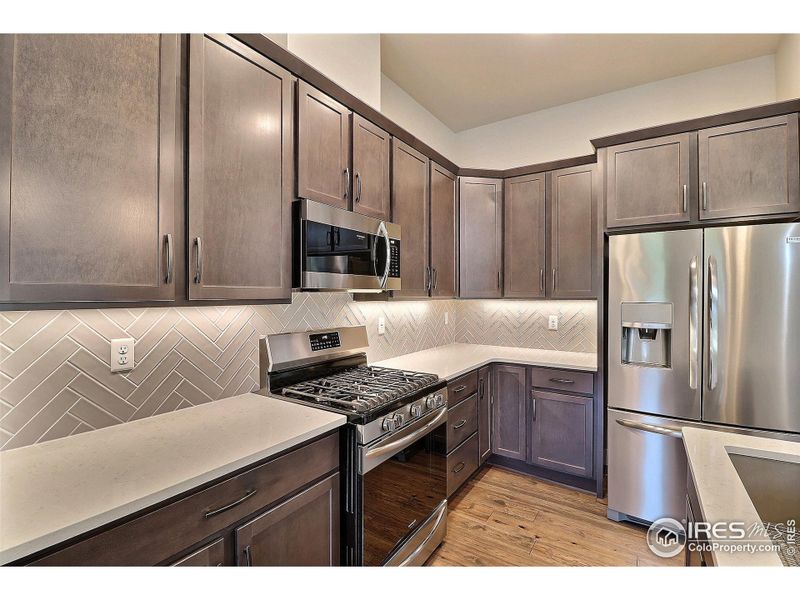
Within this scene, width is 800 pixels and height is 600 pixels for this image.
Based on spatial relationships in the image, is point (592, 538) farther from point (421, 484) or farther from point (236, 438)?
point (236, 438)

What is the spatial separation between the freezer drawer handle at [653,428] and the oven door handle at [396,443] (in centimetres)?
119

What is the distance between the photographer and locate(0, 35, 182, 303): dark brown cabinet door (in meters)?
0.94

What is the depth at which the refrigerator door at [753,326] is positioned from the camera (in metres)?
1.89

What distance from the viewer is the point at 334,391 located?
1.75 meters

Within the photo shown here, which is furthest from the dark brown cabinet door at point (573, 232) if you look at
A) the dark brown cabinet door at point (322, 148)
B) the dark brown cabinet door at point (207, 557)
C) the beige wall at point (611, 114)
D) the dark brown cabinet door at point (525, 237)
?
the dark brown cabinet door at point (207, 557)

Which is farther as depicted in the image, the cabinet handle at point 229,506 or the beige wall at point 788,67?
the beige wall at point 788,67

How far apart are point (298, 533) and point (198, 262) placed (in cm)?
100

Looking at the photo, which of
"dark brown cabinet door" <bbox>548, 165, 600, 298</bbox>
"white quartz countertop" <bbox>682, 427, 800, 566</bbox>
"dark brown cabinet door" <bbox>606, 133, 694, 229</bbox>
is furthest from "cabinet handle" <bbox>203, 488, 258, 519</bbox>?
"dark brown cabinet door" <bbox>548, 165, 600, 298</bbox>

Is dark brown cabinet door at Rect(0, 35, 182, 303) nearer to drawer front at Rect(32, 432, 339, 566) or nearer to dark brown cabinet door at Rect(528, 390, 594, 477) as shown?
drawer front at Rect(32, 432, 339, 566)

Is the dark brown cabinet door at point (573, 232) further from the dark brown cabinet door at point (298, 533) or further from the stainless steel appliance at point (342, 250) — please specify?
the dark brown cabinet door at point (298, 533)

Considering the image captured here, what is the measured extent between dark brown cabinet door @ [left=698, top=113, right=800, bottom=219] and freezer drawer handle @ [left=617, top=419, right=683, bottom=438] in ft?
4.15

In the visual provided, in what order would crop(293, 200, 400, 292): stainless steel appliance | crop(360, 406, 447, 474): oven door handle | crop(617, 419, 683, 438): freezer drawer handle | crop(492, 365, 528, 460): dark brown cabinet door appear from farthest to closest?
crop(492, 365, 528, 460): dark brown cabinet door
crop(617, 419, 683, 438): freezer drawer handle
crop(293, 200, 400, 292): stainless steel appliance
crop(360, 406, 447, 474): oven door handle
